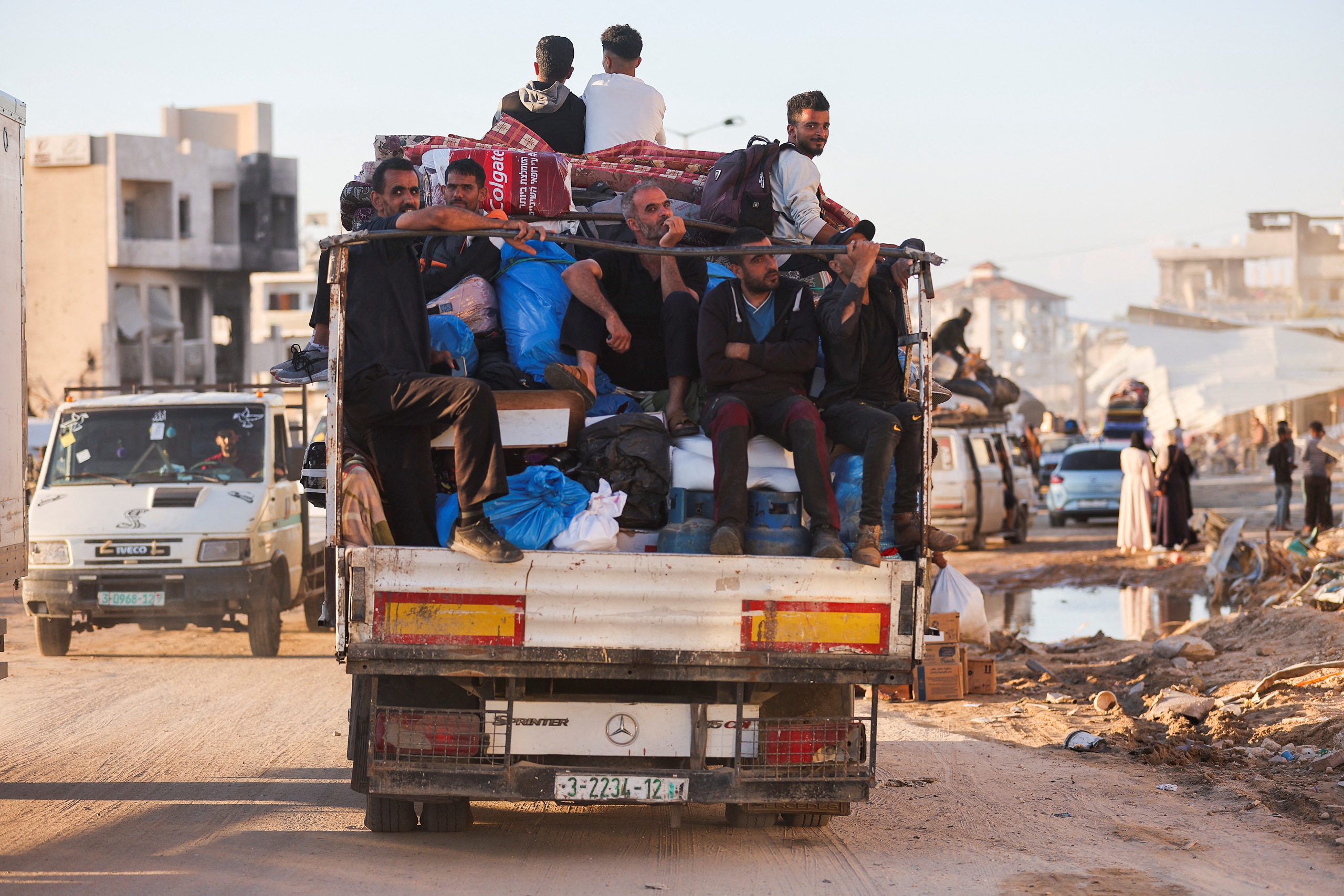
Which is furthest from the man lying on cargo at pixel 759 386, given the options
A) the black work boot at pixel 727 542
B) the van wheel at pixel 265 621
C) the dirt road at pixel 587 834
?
the van wheel at pixel 265 621

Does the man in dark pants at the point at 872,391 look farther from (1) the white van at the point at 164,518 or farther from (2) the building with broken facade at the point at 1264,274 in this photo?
(2) the building with broken facade at the point at 1264,274

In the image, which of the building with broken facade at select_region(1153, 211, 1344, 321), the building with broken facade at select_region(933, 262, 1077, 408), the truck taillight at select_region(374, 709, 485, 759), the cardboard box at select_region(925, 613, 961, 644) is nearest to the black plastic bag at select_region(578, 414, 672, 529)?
the truck taillight at select_region(374, 709, 485, 759)

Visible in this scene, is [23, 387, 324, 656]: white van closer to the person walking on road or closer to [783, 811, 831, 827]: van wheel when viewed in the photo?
[783, 811, 831, 827]: van wheel

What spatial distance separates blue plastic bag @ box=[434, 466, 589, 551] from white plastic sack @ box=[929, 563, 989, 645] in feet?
16.7

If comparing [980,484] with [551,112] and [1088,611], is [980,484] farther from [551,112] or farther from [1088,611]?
[551,112]

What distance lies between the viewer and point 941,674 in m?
9.91

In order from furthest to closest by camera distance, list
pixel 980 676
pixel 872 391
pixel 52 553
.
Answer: pixel 52 553, pixel 980 676, pixel 872 391

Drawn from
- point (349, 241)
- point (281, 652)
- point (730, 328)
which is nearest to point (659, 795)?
point (730, 328)

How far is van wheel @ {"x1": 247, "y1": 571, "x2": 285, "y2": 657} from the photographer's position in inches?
470

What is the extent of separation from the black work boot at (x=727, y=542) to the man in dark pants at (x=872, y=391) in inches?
18.8

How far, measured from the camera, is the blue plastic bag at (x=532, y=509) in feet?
18.0

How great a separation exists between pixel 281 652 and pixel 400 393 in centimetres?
759

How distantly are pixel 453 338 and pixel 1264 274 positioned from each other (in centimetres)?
8696

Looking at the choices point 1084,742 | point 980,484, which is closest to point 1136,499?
point 980,484
